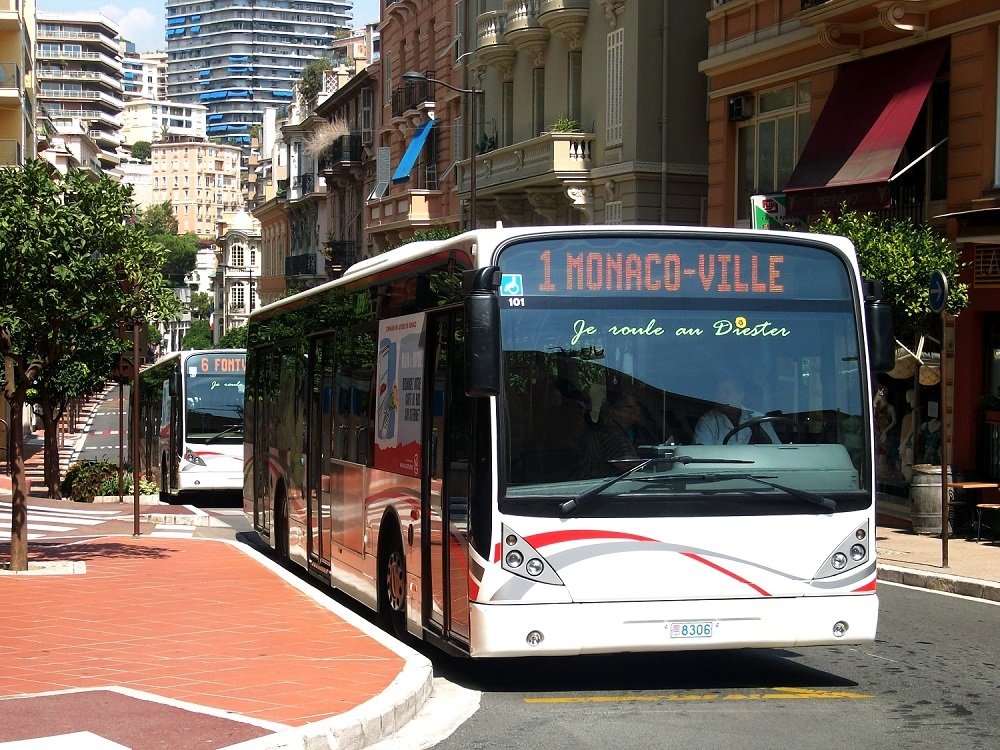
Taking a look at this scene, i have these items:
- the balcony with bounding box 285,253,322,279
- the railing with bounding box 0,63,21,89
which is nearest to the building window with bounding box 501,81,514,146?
the railing with bounding box 0,63,21,89

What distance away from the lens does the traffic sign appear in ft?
51.3

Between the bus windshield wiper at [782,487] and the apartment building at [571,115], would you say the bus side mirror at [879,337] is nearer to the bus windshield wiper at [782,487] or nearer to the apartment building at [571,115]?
the bus windshield wiper at [782,487]

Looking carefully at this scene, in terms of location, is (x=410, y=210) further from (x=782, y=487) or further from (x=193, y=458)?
(x=782, y=487)

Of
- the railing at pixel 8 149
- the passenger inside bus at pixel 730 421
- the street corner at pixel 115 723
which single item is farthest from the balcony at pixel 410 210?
the street corner at pixel 115 723

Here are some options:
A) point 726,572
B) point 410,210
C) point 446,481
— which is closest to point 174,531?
point 446,481

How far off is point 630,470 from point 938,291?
8127 millimetres

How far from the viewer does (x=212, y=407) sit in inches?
1180

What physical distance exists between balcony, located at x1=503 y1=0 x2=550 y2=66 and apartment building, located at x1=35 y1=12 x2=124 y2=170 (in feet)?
419

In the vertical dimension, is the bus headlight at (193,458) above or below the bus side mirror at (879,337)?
below

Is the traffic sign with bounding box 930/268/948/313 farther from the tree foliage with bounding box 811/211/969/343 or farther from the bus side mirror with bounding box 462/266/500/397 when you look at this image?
the bus side mirror with bounding box 462/266/500/397

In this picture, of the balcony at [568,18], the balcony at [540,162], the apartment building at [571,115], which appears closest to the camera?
the apartment building at [571,115]

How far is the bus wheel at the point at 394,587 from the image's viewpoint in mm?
10878

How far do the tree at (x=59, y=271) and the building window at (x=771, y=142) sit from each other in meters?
13.1

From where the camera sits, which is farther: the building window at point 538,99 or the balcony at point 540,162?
the building window at point 538,99
